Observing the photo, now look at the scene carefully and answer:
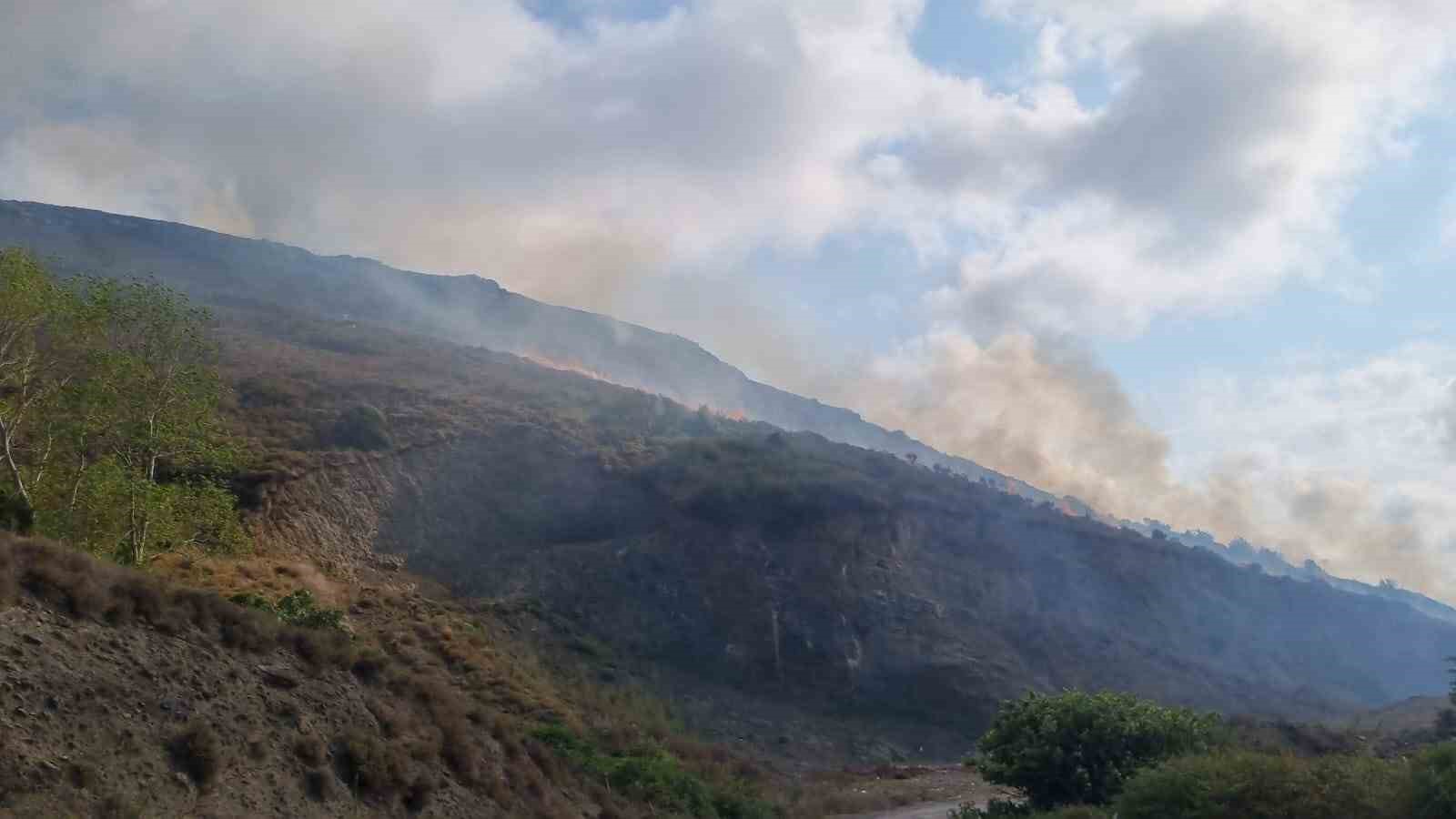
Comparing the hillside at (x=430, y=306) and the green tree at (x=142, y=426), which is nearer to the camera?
the green tree at (x=142, y=426)

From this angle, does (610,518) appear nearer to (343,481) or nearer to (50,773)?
(343,481)

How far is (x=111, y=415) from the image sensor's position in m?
23.5

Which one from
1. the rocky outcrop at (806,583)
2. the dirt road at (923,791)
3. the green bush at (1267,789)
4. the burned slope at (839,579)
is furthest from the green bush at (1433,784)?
the burned slope at (839,579)

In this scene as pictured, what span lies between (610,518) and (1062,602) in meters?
28.2

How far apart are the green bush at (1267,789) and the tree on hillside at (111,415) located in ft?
63.9

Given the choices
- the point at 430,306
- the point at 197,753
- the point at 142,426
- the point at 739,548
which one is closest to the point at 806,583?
the point at 739,548

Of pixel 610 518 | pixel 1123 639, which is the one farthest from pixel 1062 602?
pixel 610 518

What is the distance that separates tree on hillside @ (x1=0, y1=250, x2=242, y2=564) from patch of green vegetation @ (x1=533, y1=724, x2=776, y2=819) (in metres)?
9.20

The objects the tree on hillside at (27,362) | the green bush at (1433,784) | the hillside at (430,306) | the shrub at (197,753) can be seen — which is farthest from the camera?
the hillside at (430,306)

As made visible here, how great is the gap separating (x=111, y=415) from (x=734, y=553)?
36779mm

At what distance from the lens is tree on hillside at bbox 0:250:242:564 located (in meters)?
22.0

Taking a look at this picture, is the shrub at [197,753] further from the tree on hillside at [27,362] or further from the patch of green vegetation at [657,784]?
the patch of green vegetation at [657,784]

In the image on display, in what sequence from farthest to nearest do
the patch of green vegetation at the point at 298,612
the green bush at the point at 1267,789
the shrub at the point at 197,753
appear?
the patch of green vegetation at the point at 298,612 < the green bush at the point at 1267,789 < the shrub at the point at 197,753

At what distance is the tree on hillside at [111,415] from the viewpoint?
2198 centimetres
